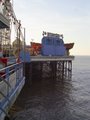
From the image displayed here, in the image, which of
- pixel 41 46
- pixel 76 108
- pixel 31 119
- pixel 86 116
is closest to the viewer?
pixel 31 119

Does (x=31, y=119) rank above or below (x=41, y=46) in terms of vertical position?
below

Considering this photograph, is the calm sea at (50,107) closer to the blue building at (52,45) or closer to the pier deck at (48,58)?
the pier deck at (48,58)

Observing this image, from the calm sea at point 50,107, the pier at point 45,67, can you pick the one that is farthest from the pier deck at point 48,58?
the calm sea at point 50,107

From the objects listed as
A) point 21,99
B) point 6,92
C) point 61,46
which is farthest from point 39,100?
point 61,46

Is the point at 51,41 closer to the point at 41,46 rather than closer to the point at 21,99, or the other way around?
the point at 41,46

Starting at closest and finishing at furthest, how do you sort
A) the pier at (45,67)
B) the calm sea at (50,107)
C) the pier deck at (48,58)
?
the calm sea at (50,107), the pier deck at (48,58), the pier at (45,67)

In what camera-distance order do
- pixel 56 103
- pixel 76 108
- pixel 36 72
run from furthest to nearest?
pixel 36 72 < pixel 56 103 < pixel 76 108

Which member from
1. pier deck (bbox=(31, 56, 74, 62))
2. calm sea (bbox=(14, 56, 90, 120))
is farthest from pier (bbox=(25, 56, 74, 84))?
calm sea (bbox=(14, 56, 90, 120))

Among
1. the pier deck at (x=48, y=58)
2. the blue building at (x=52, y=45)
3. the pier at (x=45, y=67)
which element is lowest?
the pier at (x=45, y=67)

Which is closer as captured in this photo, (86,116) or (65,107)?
(86,116)

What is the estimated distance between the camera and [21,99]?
24.5 meters

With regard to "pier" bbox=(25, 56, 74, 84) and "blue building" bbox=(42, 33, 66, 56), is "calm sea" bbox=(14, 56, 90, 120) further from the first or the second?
"blue building" bbox=(42, 33, 66, 56)

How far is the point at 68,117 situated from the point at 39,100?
6.35 meters

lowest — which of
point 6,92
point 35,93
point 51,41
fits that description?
point 35,93
